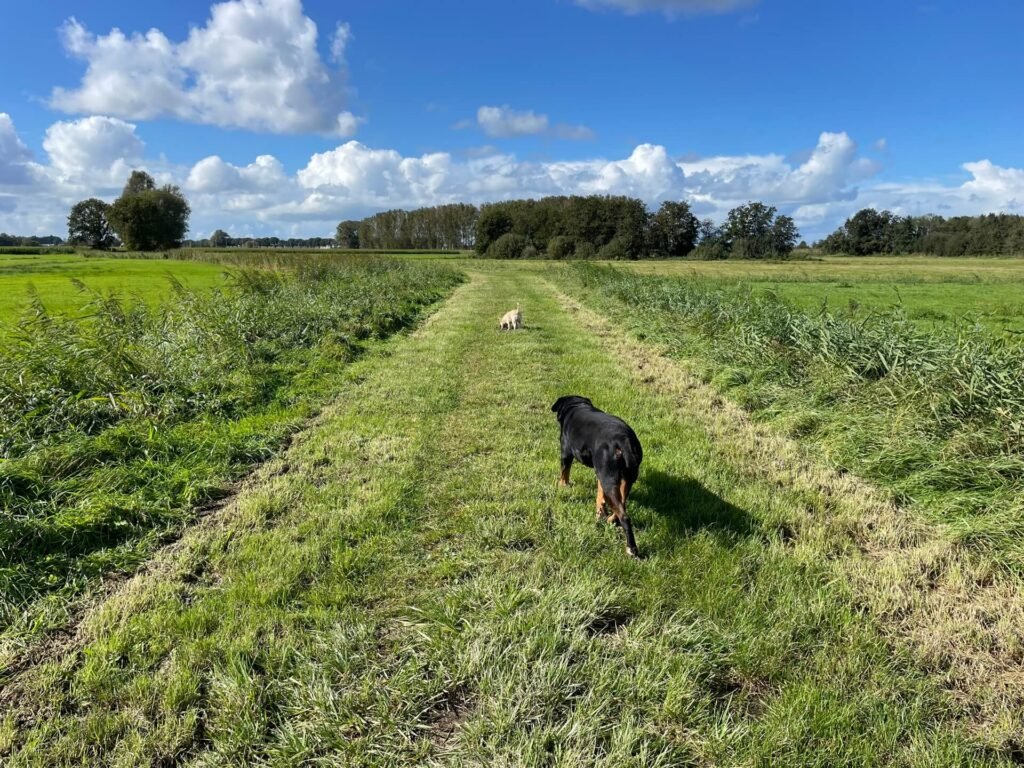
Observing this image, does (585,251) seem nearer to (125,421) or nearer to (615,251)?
(615,251)

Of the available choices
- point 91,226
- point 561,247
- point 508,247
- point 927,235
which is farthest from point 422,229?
point 927,235

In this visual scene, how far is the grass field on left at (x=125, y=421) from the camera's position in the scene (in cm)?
376

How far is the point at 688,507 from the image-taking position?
15.2ft

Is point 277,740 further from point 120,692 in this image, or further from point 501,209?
point 501,209

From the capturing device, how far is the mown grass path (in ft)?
7.88

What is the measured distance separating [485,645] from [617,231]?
89.8m

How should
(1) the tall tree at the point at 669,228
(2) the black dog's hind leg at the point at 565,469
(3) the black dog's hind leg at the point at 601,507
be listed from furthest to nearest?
1. (1) the tall tree at the point at 669,228
2. (2) the black dog's hind leg at the point at 565,469
3. (3) the black dog's hind leg at the point at 601,507

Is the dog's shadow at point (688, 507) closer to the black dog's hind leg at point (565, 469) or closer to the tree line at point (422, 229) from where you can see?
the black dog's hind leg at point (565, 469)

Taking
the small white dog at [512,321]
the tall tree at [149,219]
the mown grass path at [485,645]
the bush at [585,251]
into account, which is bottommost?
the mown grass path at [485,645]

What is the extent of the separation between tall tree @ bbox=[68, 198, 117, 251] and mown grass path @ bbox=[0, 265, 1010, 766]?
100.0m

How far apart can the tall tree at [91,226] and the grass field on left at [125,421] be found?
9066 cm

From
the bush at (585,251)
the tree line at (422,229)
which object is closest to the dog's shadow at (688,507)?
the bush at (585,251)

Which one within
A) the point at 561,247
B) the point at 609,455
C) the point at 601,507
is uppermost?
the point at 561,247

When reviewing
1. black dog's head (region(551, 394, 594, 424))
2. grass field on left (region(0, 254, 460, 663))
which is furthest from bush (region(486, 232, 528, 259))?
black dog's head (region(551, 394, 594, 424))
